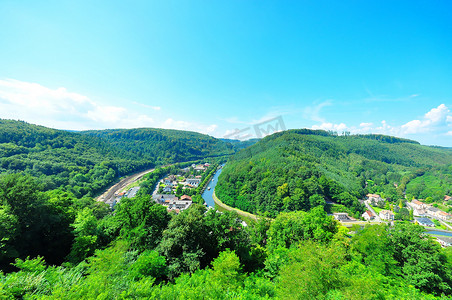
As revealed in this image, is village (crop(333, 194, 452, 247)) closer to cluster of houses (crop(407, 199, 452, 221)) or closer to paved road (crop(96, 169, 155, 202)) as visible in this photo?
cluster of houses (crop(407, 199, 452, 221))

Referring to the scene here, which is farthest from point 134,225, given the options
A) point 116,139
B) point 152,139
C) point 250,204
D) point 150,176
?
point 116,139

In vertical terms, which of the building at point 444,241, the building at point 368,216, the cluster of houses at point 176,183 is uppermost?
the cluster of houses at point 176,183

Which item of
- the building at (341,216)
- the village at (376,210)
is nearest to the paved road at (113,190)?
the village at (376,210)

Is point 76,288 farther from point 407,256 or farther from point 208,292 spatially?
point 407,256

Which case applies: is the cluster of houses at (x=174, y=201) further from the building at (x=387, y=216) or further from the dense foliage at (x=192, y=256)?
the building at (x=387, y=216)

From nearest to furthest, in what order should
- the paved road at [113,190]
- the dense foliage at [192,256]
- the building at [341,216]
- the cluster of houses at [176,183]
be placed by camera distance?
the dense foliage at [192,256]
the building at [341,216]
the paved road at [113,190]
the cluster of houses at [176,183]

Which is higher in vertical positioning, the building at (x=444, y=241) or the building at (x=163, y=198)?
the building at (x=163, y=198)

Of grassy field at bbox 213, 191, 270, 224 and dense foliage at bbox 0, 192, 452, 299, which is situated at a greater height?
dense foliage at bbox 0, 192, 452, 299

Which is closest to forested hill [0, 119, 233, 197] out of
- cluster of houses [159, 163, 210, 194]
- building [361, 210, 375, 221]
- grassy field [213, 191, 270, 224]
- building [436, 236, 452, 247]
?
cluster of houses [159, 163, 210, 194]

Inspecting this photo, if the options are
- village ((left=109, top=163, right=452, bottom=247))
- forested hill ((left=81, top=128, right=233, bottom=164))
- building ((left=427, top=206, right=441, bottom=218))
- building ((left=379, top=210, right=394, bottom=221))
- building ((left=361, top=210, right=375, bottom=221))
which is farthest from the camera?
forested hill ((left=81, top=128, right=233, bottom=164))

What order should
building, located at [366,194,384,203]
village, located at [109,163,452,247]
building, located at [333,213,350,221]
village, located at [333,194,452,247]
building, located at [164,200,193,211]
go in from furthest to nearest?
building, located at [366,194,384,203]
building, located at [164,200,193,211]
village, located at [109,163,452,247]
village, located at [333,194,452,247]
building, located at [333,213,350,221]
